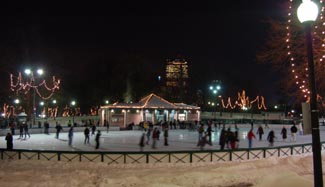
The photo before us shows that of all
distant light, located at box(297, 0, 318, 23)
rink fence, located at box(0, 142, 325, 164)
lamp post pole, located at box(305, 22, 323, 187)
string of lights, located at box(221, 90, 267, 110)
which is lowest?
rink fence, located at box(0, 142, 325, 164)

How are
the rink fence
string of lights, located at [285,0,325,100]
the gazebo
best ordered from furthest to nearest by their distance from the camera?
1. the gazebo
2. the rink fence
3. string of lights, located at [285,0,325,100]

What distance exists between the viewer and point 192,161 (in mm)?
16609

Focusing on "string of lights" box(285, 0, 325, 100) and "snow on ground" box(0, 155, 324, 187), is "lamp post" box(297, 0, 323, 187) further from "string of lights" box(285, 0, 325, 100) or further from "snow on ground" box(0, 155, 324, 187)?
"string of lights" box(285, 0, 325, 100)

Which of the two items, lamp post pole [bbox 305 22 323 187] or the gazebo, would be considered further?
the gazebo

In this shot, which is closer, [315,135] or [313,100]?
[315,135]

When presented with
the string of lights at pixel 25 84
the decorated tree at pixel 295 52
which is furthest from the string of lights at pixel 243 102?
the decorated tree at pixel 295 52

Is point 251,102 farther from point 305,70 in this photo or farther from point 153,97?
point 305,70

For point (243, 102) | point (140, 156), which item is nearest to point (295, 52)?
point (140, 156)

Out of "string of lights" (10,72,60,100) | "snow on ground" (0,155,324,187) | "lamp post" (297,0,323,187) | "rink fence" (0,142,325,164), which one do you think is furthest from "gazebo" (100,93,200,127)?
"lamp post" (297,0,323,187)

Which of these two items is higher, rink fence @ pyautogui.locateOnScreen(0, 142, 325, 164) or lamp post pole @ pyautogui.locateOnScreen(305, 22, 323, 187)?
lamp post pole @ pyautogui.locateOnScreen(305, 22, 323, 187)

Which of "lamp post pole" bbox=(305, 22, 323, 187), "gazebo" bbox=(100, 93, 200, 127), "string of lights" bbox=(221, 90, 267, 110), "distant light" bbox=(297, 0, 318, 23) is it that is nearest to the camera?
"lamp post pole" bbox=(305, 22, 323, 187)

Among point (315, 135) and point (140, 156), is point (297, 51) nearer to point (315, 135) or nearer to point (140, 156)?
point (140, 156)

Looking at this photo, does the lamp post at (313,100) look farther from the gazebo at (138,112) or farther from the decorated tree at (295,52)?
the gazebo at (138,112)

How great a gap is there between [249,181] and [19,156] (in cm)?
1083
